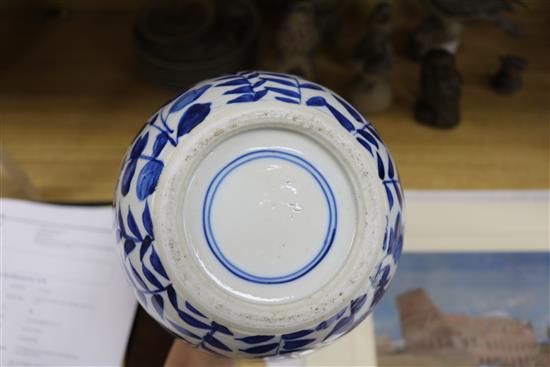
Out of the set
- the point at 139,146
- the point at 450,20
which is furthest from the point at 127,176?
the point at 450,20

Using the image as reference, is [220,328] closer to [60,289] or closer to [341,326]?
[341,326]

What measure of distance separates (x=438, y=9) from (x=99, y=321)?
716 millimetres

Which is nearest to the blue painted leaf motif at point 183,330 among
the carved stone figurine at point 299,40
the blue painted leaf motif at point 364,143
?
the blue painted leaf motif at point 364,143

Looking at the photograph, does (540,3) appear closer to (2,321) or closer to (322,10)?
(322,10)

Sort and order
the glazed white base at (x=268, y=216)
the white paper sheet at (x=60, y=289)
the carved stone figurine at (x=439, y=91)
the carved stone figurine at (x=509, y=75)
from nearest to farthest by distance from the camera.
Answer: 1. the glazed white base at (x=268, y=216)
2. the white paper sheet at (x=60, y=289)
3. the carved stone figurine at (x=439, y=91)
4. the carved stone figurine at (x=509, y=75)

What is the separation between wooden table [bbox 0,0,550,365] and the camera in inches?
32.7

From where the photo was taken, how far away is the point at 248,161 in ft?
1.30

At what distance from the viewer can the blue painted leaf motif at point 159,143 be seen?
406mm

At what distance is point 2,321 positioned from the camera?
0.63m

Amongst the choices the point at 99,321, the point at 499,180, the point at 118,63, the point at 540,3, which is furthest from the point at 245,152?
the point at 540,3

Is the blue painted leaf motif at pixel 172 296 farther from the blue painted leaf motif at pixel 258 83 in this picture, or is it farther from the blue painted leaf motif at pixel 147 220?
the blue painted leaf motif at pixel 258 83

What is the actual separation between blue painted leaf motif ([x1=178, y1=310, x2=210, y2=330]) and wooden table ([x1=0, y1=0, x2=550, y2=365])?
0.44m

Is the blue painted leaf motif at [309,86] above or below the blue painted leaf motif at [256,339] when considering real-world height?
above

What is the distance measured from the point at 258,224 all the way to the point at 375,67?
0.55 m
